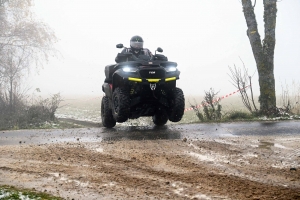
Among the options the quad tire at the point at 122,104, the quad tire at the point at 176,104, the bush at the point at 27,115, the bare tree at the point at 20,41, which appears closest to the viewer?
the quad tire at the point at 122,104

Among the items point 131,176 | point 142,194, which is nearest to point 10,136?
point 131,176

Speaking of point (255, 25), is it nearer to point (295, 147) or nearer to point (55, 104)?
point (295, 147)

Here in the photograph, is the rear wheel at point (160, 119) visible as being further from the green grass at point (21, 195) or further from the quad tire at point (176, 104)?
the green grass at point (21, 195)

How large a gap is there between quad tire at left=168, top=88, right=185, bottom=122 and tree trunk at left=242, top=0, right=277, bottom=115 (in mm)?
4122

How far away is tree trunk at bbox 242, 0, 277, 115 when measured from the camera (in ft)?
40.7

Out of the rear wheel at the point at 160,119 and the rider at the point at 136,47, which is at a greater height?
the rider at the point at 136,47

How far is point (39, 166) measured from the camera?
5230 mm

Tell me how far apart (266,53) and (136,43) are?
489cm

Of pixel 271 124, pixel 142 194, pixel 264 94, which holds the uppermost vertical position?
pixel 264 94

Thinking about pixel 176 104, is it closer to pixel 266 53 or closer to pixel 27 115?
pixel 266 53

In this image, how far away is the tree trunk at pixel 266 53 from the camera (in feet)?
40.7

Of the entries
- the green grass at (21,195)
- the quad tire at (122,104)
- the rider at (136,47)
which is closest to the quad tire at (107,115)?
the quad tire at (122,104)

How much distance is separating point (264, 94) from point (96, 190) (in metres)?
9.45

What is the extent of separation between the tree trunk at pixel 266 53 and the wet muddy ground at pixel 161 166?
4163mm
